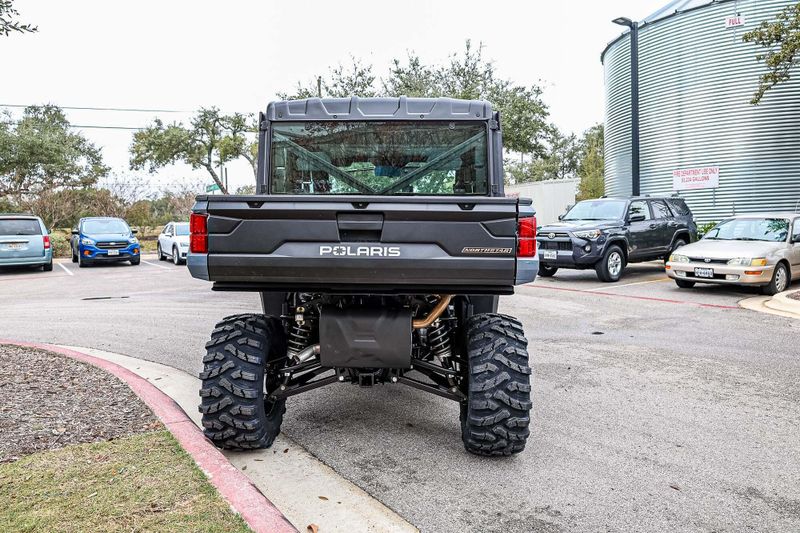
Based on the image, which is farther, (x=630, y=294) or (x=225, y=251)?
(x=630, y=294)

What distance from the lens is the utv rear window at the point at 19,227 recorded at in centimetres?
1786

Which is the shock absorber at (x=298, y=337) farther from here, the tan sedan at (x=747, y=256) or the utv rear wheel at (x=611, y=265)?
the utv rear wheel at (x=611, y=265)

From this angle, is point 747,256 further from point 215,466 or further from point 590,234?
point 215,466

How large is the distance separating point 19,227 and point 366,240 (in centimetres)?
1814

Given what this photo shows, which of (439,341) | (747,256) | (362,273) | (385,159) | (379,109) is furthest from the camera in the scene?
(747,256)

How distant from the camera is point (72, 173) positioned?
122ft

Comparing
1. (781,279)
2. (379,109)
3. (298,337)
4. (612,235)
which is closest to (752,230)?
(781,279)

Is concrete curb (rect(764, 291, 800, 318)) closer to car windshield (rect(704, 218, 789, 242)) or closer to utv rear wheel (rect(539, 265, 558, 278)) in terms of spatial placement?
car windshield (rect(704, 218, 789, 242))

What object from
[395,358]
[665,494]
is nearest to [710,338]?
[665,494]

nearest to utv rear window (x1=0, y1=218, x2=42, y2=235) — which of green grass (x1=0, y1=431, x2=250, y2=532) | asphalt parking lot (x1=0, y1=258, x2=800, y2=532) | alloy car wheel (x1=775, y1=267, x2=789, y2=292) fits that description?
asphalt parking lot (x1=0, y1=258, x2=800, y2=532)

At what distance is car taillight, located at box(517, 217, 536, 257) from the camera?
11.5 feet

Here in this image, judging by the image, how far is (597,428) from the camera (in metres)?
4.57

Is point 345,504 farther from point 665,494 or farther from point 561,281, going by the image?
point 561,281

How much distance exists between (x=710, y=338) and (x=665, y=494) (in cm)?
491
